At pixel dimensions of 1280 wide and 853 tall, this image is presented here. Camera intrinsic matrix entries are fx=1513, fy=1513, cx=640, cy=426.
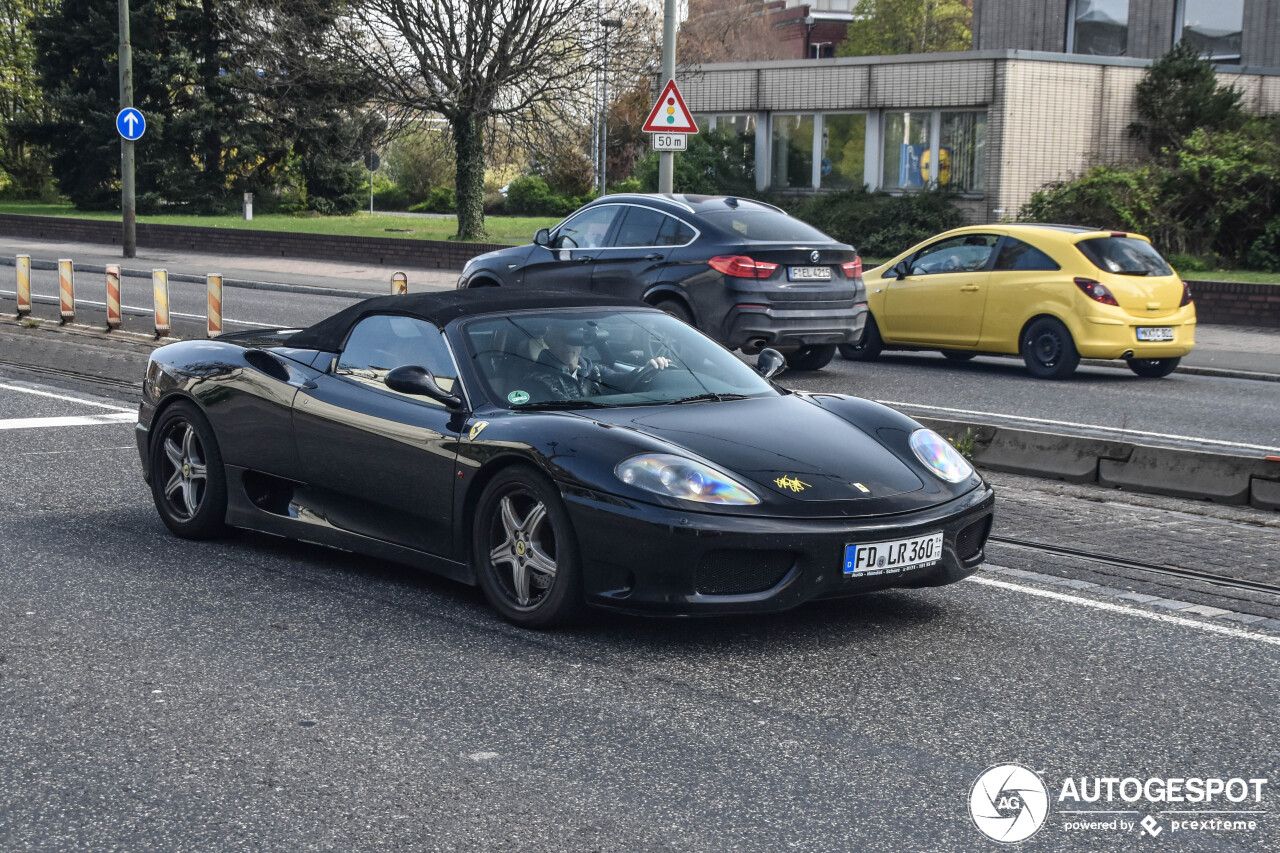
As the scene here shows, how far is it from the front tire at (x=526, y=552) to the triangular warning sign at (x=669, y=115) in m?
14.8

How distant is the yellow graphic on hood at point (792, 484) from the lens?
211 inches

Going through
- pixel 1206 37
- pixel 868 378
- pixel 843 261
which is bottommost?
pixel 868 378

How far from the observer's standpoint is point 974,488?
5898 mm

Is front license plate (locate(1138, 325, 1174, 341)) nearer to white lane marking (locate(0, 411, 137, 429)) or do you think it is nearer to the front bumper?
white lane marking (locate(0, 411, 137, 429))

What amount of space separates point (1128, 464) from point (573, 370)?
4.12 meters

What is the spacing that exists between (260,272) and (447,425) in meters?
24.6

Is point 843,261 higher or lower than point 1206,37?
lower

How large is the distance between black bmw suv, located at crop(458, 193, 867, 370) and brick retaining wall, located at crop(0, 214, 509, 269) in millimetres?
14935

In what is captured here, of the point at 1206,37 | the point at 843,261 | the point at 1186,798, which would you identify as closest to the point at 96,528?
the point at 1186,798

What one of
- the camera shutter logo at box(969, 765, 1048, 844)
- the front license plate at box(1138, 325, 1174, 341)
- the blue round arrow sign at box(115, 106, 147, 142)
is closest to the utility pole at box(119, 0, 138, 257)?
the blue round arrow sign at box(115, 106, 147, 142)

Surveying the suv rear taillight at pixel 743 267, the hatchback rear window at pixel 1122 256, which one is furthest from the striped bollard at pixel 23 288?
the hatchback rear window at pixel 1122 256

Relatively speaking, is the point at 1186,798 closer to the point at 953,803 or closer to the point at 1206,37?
the point at 953,803

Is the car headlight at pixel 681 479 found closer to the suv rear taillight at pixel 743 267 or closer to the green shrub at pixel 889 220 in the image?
the suv rear taillight at pixel 743 267

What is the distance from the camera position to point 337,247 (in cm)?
3278
